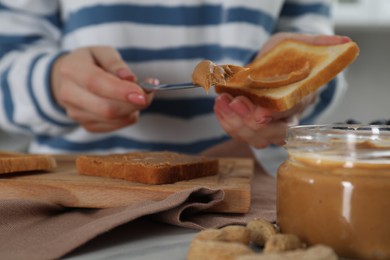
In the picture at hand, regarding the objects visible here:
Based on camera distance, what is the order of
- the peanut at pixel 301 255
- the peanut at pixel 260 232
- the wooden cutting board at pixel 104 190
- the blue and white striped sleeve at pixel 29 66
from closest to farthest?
the peanut at pixel 301 255, the peanut at pixel 260 232, the wooden cutting board at pixel 104 190, the blue and white striped sleeve at pixel 29 66

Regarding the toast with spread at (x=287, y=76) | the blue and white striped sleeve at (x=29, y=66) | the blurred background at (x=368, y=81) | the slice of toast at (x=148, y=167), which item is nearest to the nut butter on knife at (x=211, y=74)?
the toast with spread at (x=287, y=76)

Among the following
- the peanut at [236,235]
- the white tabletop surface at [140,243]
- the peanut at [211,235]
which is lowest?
the white tabletop surface at [140,243]

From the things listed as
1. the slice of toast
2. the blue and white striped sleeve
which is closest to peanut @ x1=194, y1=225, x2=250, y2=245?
the slice of toast

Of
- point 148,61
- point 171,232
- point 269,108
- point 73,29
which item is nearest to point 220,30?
point 148,61

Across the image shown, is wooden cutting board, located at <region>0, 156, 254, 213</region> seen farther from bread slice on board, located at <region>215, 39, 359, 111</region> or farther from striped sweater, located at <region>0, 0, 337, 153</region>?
striped sweater, located at <region>0, 0, 337, 153</region>

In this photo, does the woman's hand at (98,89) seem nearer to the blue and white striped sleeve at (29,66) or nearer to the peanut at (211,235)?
the blue and white striped sleeve at (29,66)

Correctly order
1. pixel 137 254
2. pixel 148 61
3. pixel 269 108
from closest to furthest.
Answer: pixel 137 254 → pixel 269 108 → pixel 148 61

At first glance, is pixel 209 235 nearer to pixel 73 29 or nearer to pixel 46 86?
pixel 46 86
